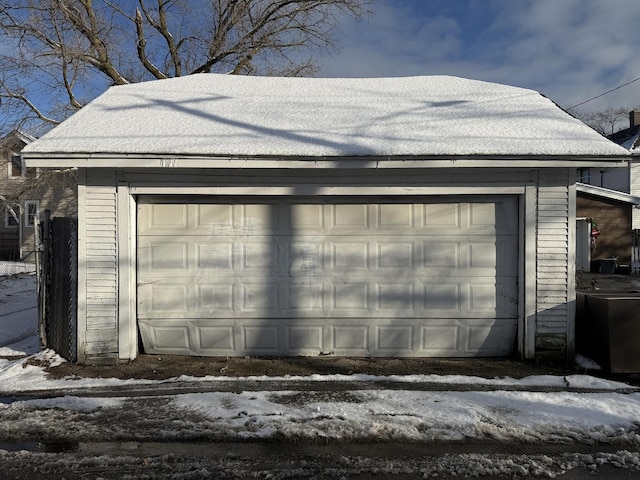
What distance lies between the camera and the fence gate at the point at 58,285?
6.43 metres

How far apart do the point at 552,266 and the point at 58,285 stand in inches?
272

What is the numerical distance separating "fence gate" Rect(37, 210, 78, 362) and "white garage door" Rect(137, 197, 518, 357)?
908 millimetres

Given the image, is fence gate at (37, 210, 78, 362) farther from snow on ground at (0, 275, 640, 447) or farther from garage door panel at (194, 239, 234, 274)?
garage door panel at (194, 239, 234, 274)

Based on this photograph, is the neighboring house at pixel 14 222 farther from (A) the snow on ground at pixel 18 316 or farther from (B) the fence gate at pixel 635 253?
(B) the fence gate at pixel 635 253

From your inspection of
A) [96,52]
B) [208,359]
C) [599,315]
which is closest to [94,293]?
[208,359]

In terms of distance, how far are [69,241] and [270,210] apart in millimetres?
2828

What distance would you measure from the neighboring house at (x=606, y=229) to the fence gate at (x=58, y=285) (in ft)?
67.4

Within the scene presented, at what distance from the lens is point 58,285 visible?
6664mm

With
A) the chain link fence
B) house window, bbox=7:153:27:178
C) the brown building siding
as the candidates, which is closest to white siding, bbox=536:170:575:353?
the brown building siding

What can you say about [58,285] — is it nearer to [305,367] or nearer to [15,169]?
[305,367]

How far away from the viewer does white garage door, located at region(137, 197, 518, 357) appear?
21.5 feet

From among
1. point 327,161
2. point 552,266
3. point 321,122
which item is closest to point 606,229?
point 552,266

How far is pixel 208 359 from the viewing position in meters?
6.57

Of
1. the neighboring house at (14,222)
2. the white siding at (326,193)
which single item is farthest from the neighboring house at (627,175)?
the neighboring house at (14,222)
